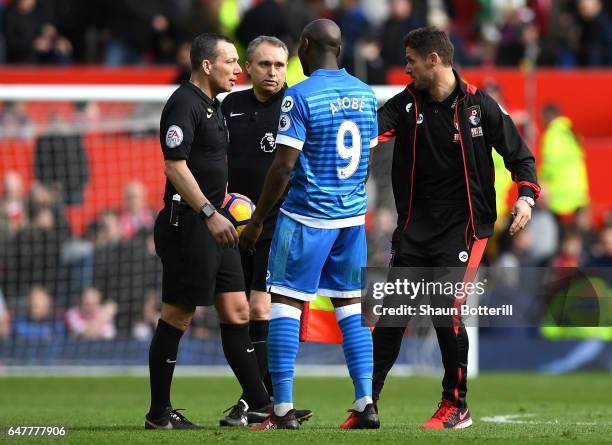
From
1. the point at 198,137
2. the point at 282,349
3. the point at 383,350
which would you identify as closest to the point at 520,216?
the point at 383,350

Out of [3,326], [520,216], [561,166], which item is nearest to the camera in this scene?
[520,216]

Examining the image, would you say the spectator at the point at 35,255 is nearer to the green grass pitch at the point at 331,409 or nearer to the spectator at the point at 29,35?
the green grass pitch at the point at 331,409

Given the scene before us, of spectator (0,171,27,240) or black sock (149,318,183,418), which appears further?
spectator (0,171,27,240)

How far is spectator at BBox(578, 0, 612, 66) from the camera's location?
66.6ft

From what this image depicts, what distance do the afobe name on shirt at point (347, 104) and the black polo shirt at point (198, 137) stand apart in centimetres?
88

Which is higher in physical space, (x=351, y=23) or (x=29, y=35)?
(x=351, y=23)

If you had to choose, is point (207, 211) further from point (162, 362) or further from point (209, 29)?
point (209, 29)

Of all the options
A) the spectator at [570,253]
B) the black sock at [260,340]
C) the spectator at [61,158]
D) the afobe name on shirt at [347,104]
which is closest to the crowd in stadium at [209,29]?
the spectator at [61,158]

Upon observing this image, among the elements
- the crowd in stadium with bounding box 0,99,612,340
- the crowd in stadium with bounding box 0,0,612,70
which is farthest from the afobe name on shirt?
the crowd in stadium with bounding box 0,0,612,70

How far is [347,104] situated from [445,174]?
0.96m

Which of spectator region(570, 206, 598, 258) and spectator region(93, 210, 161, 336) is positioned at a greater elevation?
spectator region(570, 206, 598, 258)

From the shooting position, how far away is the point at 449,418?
839 centimetres

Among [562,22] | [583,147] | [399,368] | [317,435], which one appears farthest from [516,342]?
[317,435]

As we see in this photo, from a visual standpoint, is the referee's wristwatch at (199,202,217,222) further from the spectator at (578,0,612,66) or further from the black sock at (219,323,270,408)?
the spectator at (578,0,612,66)
